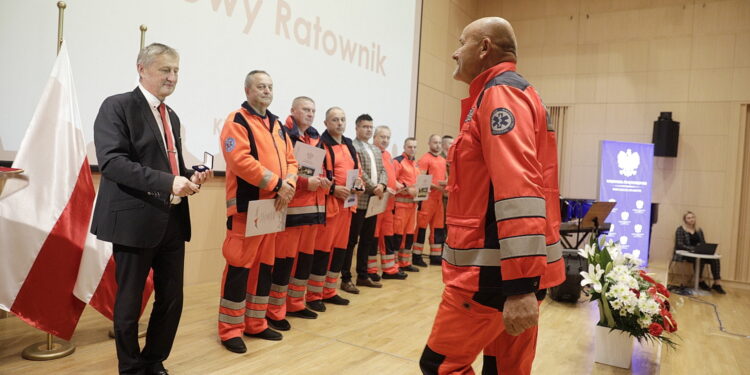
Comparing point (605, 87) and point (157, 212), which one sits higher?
point (605, 87)

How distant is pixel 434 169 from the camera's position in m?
6.04

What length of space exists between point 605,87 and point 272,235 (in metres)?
7.29

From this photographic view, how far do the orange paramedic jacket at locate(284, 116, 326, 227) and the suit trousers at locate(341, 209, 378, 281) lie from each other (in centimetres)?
98

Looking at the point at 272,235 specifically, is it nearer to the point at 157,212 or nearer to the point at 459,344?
the point at 157,212

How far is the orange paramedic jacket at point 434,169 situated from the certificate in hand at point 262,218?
322 cm

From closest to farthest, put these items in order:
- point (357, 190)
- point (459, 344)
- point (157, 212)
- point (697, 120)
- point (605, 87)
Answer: point (459, 344) → point (157, 212) → point (357, 190) → point (697, 120) → point (605, 87)

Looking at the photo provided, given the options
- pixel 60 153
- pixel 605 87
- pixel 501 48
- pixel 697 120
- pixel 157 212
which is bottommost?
pixel 157 212

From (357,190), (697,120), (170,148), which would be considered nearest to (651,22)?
(697,120)

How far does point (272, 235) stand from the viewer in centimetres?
306

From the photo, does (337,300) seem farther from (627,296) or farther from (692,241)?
(692,241)

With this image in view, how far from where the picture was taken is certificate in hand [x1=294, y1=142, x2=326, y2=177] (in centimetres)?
336

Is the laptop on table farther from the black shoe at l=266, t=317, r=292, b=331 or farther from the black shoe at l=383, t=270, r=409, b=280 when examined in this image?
the black shoe at l=266, t=317, r=292, b=331

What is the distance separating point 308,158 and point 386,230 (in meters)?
2.00

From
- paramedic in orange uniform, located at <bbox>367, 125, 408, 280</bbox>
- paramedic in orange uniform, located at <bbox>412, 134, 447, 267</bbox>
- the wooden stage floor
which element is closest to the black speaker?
the wooden stage floor
